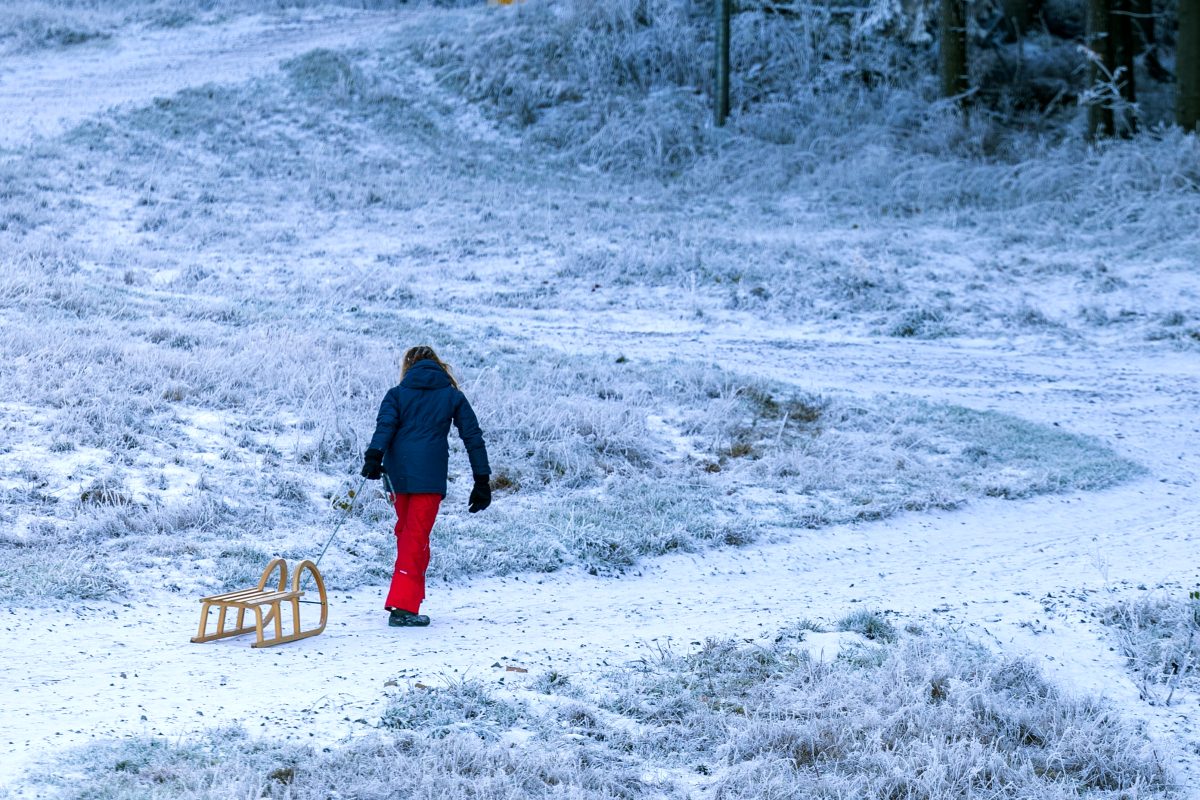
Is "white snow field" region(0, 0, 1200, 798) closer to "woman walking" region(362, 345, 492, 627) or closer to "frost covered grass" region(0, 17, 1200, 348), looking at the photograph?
"frost covered grass" region(0, 17, 1200, 348)

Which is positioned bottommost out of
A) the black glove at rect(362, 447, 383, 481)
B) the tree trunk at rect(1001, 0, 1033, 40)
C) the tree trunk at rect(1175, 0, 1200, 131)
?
the black glove at rect(362, 447, 383, 481)

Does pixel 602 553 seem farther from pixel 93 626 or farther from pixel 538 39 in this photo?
pixel 538 39

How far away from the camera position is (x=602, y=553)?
9359mm

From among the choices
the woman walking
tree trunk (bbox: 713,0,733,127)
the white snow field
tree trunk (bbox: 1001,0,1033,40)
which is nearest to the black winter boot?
the woman walking

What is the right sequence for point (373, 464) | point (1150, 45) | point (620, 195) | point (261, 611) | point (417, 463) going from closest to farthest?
1. point (261, 611)
2. point (373, 464)
3. point (417, 463)
4. point (620, 195)
5. point (1150, 45)

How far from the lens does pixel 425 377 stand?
25.1 ft

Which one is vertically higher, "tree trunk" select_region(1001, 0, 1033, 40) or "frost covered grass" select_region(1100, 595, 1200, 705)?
"tree trunk" select_region(1001, 0, 1033, 40)

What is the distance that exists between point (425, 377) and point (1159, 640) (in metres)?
4.65

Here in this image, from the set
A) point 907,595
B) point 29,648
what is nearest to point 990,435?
point 907,595

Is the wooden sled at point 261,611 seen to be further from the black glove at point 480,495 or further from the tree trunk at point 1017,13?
the tree trunk at point 1017,13

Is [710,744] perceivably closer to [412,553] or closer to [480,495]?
[480,495]

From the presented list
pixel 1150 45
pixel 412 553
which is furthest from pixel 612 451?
pixel 1150 45

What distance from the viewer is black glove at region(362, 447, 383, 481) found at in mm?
7254

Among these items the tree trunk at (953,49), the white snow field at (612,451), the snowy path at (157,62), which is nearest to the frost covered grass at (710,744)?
the white snow field at (612,451)
